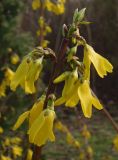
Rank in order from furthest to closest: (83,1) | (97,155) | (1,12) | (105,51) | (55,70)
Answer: (105,51), (83,1), (97,155), (1,12), (55,70)

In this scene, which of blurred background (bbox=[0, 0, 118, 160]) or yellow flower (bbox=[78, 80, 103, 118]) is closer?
yellow flower (bbox=[78, 80, 103, 118])

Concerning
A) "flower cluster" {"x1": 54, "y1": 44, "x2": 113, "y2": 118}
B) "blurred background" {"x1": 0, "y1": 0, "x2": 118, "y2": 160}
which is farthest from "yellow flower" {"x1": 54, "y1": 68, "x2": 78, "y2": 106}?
"blurred background" {"x1": 0, "y1": 0, "x2": 118, "y2": 160}

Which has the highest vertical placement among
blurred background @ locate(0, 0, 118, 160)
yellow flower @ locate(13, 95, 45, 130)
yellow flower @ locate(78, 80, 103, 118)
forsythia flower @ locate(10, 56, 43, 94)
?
forsythia flower @ locate(10, 56, 43, 94)

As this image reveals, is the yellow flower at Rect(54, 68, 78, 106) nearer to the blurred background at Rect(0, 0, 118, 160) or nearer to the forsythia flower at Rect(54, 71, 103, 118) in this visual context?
the forsythia flower at Rect(54, 71, 103, 118)

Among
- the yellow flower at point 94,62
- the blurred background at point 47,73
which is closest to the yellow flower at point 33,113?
the yellow flower at point 94,62

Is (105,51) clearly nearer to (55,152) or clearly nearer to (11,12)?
(55,152)

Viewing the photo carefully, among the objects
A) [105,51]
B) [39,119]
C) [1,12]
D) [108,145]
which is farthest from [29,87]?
[105,51]
